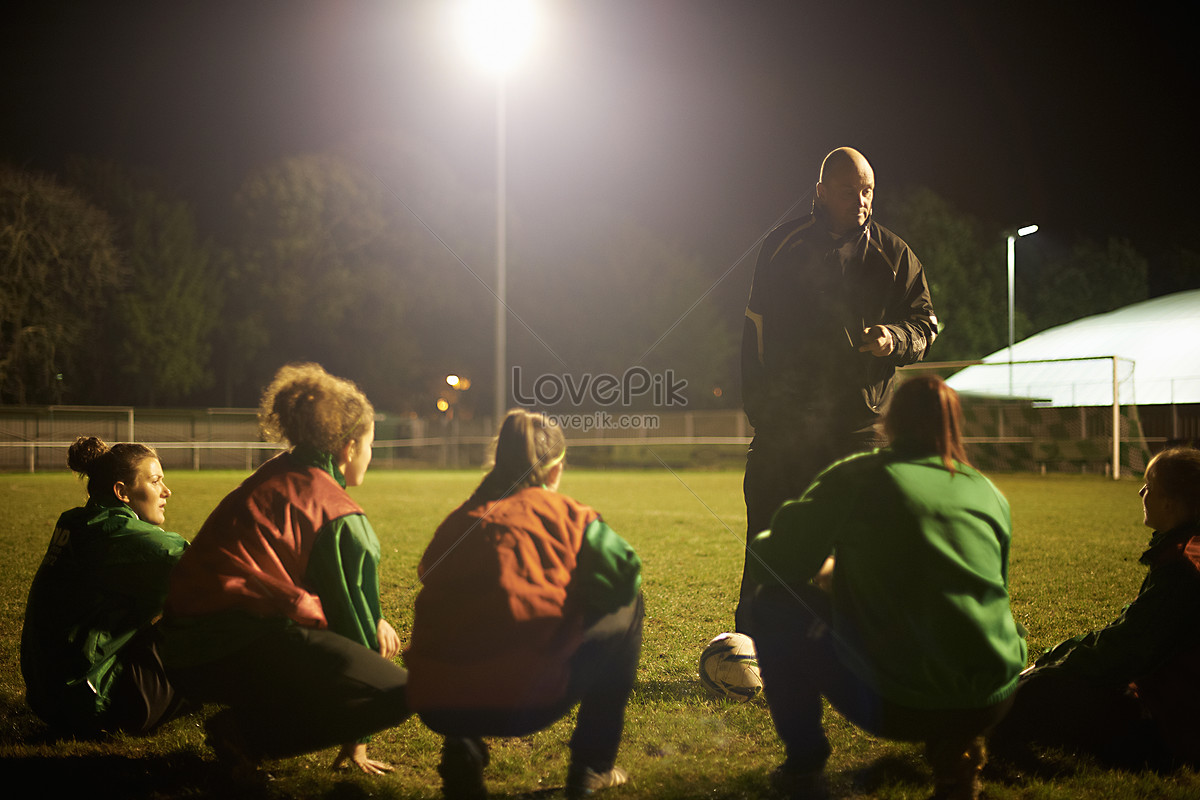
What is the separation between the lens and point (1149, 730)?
2.70 metres

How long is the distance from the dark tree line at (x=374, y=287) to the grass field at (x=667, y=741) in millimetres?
22741

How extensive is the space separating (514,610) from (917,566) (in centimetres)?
111

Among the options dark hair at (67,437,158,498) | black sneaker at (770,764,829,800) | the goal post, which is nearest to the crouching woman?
black sneaker at (770,764,829,800)

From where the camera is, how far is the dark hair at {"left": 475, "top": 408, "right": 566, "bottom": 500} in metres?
2.35

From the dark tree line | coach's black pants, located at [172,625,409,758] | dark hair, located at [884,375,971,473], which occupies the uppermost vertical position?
the dark tree line

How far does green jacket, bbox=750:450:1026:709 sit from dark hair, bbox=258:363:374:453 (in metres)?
1.38

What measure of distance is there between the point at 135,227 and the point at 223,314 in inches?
169

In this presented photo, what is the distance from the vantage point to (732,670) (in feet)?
11.5

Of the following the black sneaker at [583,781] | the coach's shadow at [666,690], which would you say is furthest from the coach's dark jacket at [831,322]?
the black sneaker at [583,781]

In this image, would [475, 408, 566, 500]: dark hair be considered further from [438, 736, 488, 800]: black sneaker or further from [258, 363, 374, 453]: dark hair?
[438, 736, 488, 800]: black sneaker

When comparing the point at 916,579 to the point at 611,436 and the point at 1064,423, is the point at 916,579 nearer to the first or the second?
the point at 1064,423

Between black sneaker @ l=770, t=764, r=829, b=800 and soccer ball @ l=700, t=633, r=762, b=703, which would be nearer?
black sneaker @ l=770, t=764, r=829, b=800
